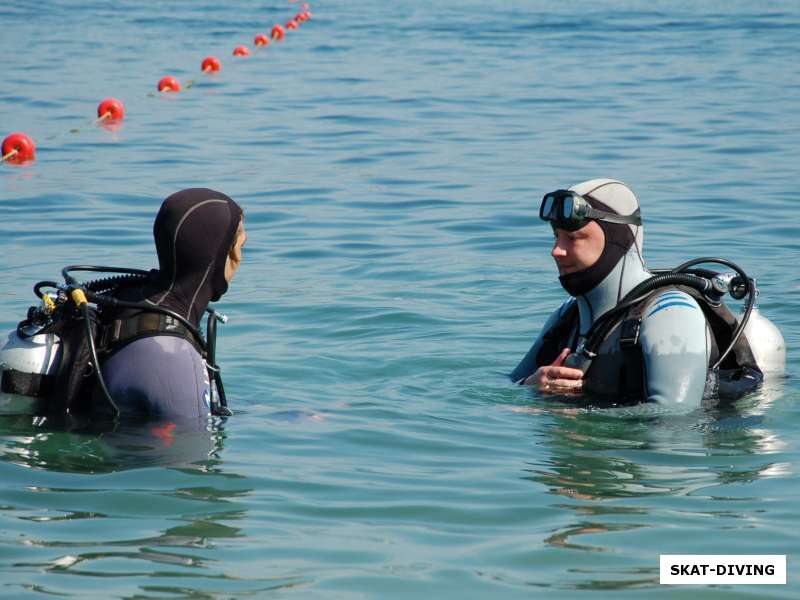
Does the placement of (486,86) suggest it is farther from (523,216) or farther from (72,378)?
(72,378)

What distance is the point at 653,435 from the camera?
5785mm

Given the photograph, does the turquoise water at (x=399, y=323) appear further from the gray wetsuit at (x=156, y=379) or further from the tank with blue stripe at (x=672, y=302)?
the tank with blue stripe at (x=672, y=302)

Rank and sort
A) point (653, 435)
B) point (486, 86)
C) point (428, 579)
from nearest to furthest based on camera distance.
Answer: point (428, 579) → point (653, 435) → point (486, 86)

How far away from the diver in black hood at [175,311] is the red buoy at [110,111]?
12.8 m

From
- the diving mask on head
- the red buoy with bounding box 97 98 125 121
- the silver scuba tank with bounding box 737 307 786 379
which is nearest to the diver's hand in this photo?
the diving mask on head

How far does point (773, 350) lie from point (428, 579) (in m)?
2.68

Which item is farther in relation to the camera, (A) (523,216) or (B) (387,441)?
(A) (523,216)

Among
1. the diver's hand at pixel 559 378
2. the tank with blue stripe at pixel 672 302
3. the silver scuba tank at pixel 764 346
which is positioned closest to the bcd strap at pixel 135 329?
the diver's hand at pixel 559 378

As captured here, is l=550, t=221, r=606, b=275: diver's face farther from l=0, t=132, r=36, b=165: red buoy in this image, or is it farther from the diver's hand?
l=0, t=132, r=36, b=165: red buoy

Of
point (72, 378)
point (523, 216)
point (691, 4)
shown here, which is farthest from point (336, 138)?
point (691, 4)

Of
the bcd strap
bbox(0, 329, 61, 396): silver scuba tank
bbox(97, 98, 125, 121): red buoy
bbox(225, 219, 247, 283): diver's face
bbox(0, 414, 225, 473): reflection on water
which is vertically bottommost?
bbox(0, 414, 225, 473): reflection on water

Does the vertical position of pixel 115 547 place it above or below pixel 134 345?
below

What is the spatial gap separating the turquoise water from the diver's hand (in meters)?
0.17

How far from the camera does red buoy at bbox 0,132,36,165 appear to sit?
1453cm
